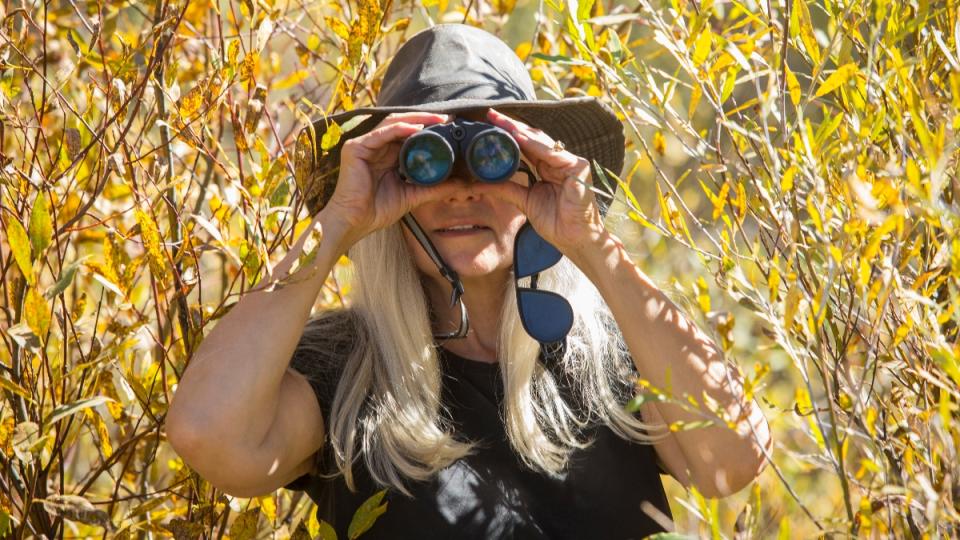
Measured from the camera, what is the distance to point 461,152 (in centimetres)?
189

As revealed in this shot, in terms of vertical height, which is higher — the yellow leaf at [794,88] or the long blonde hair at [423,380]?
the yellow leaf at [794,88]

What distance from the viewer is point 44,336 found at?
1665 millimetres

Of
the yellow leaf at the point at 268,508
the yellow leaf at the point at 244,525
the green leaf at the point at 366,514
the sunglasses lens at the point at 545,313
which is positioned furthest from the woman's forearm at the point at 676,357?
the yellow leaf at the point at 268,508

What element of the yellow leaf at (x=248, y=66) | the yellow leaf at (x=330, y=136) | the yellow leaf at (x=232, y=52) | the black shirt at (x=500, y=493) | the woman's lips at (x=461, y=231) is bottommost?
the black shirt at (x=500, y=493)

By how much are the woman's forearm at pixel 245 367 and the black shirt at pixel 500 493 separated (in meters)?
0.25

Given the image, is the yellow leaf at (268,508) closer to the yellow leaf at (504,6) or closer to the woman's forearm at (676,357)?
the woman's forearm at (676,357)

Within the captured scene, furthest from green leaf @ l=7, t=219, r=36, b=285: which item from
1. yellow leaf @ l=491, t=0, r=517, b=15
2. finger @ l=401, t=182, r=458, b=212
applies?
yellow leaf @ l=491, t=0, r=517, b=15

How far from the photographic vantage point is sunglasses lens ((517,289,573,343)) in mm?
1949

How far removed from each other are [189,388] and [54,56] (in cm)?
111

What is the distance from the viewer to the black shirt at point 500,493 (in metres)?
1.95

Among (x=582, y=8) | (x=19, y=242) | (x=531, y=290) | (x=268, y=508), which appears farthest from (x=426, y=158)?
(x=268, y=508)

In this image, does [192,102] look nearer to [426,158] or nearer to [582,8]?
[426,158]

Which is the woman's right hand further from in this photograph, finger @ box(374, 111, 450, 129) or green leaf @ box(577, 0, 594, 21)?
green leaf @ box(577, 0, 594, 21)

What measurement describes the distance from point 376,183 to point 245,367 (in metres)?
0.40
